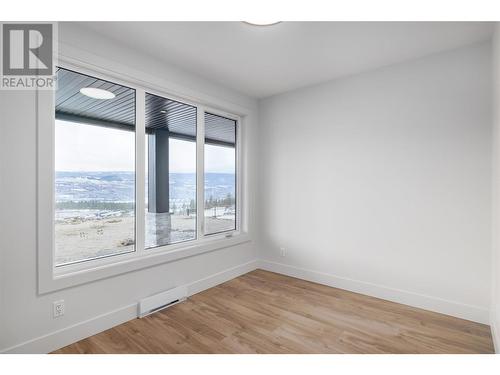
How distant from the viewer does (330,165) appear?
3.42 metres

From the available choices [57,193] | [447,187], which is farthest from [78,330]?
[447,187]

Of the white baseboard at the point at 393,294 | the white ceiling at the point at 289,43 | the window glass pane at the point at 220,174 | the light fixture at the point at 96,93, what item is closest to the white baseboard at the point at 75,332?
the window glass pane at the point at 220,174

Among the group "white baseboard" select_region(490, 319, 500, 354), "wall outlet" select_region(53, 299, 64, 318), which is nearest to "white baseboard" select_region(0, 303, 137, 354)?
"wall outlet" select_region(53, 299, 64, 318)

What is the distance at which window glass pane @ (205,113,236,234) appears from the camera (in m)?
3.57

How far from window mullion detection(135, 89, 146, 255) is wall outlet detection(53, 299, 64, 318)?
748 millimetres

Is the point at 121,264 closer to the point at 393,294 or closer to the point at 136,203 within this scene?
the point at 136,203

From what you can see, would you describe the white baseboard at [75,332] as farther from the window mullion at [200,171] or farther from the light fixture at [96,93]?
the light fixture at [96,93]

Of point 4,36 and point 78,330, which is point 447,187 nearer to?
point 78,330

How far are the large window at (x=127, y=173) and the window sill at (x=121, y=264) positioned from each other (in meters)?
0.02

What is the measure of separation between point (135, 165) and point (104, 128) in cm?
44

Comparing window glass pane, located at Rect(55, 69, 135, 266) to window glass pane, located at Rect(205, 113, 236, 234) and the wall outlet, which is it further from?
window glass pane, located at Rect(205, 113, 236, 234)

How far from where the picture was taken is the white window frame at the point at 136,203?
2.02 meters

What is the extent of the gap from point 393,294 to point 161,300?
251cm

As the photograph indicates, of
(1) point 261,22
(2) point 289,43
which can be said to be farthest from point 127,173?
(2) point 289,43
